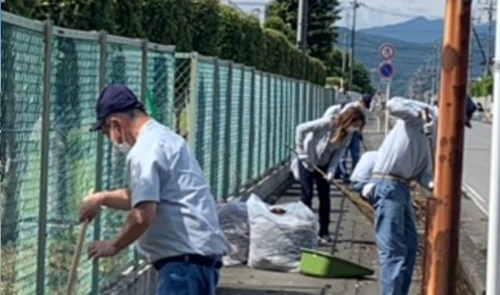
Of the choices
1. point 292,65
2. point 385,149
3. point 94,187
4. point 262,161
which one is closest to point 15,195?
point 94,187

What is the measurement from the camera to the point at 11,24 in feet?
20.4

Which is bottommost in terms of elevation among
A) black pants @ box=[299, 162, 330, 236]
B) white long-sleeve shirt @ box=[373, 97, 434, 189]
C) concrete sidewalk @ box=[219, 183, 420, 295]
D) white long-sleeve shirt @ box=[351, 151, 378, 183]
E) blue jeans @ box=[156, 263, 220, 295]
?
concrete sidewalk @ box=[219, 183, 420, 295]

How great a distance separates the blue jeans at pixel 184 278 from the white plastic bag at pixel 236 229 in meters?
6.48

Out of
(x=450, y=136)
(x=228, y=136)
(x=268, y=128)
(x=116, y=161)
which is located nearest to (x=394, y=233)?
(x=116, y=161)

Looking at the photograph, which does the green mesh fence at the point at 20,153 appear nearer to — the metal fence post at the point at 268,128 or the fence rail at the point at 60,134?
the fence rail at the point at 60,134

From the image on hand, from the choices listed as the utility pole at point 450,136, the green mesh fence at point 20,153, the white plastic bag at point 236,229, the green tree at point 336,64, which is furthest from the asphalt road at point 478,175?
the green tree at point 336,64

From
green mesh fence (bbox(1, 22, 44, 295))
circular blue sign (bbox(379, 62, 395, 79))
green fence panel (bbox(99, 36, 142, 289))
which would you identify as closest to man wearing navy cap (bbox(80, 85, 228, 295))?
green mesh fence (bbox(1, 22, 44, 295))

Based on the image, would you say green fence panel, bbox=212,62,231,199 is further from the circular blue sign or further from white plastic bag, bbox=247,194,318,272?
the circular blue sign

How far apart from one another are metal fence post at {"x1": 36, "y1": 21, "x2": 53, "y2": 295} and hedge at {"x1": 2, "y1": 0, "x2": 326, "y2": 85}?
67cm

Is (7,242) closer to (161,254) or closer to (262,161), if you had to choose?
(161,254)

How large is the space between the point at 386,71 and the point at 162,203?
3030 cm

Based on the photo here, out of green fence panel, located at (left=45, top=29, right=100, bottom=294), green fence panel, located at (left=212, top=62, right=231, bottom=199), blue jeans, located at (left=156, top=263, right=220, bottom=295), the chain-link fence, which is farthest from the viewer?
green fence panel, located at (left=212, top=62, right=231, bottom=199)

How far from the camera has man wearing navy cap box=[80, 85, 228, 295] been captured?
18.8 ft

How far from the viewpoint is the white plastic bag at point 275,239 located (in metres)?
12.3
